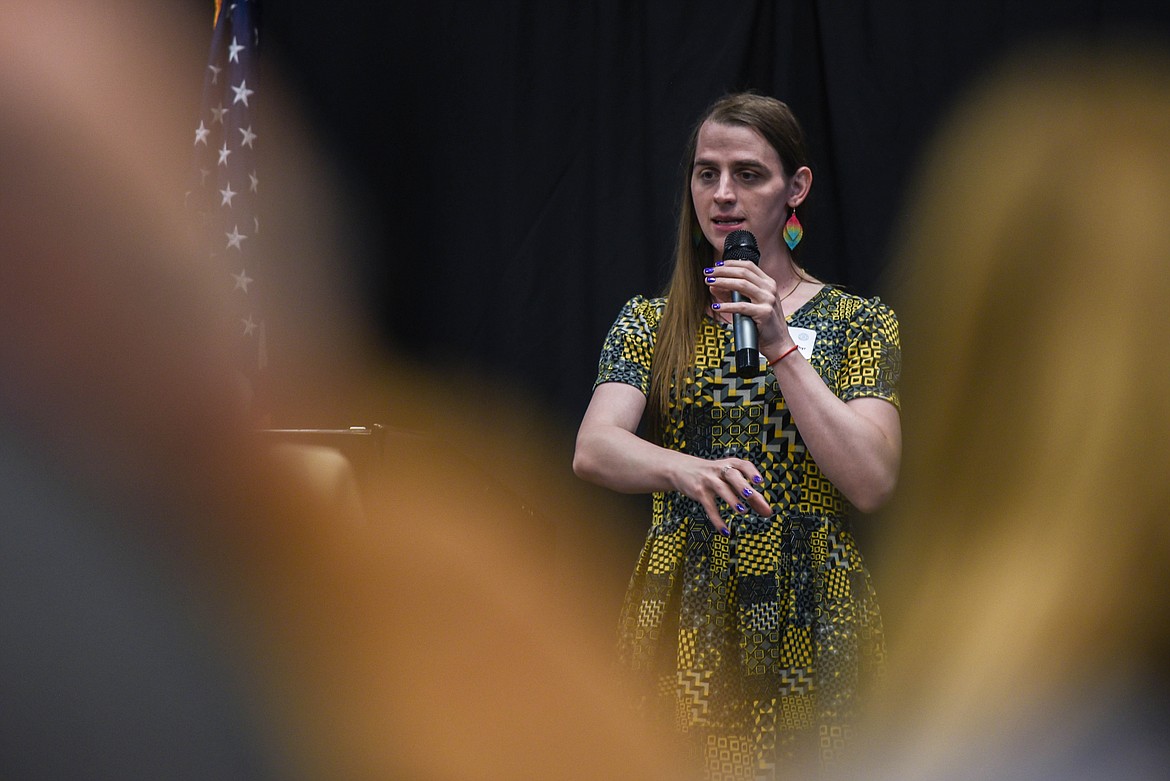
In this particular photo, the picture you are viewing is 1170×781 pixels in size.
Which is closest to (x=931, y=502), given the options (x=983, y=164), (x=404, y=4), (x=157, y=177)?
(x=983, y=164)

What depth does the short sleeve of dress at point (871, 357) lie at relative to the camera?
1729 mm

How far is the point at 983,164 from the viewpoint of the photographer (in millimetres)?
2455

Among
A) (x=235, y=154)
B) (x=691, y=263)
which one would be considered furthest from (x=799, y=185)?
(x=235, y=154)

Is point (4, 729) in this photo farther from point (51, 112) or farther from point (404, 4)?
point (404, 4)

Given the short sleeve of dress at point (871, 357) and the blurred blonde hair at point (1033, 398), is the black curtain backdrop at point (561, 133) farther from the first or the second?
the short sleeve of dress at point (871, 357)

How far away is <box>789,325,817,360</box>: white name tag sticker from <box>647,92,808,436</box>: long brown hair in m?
0.16

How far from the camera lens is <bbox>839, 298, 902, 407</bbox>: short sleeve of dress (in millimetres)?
1729

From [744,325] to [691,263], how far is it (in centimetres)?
35

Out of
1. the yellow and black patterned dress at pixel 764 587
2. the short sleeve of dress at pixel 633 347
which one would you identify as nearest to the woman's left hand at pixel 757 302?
the yellow and black patterned dress at pixel 764 587

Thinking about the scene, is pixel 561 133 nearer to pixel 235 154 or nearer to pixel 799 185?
pixel 235 154

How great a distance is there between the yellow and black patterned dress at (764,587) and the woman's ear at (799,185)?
187 millimetres

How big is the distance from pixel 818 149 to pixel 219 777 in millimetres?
2259

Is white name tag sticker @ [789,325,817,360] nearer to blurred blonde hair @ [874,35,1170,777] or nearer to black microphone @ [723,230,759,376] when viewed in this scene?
black microphone @ [723,230,759,376]

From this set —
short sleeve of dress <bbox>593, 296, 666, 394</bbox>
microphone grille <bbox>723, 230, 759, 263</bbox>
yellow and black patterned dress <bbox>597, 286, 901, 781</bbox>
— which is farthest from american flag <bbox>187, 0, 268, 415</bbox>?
microphone grille <bbox>723, 230, 759, 263</bbox>
